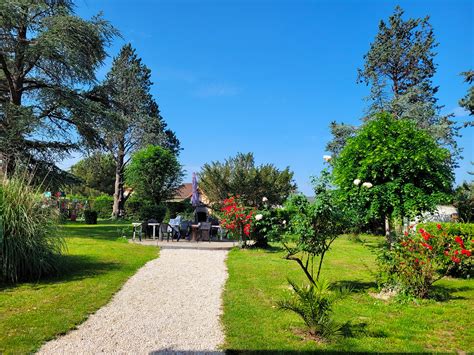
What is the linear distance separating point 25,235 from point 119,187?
28.5 meters

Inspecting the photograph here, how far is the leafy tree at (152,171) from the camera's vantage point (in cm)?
2331

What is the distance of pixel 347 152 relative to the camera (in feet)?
25.9

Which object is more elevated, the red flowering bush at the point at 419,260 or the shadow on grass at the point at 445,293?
the red flowering bush at the point at 419,260

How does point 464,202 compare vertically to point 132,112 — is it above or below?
below

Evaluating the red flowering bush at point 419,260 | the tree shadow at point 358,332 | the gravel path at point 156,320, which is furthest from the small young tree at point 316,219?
the gravel path at point 156,320

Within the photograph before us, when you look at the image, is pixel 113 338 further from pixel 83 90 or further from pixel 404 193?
pixel 83 90

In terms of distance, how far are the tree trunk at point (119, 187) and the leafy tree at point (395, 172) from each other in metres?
28.7

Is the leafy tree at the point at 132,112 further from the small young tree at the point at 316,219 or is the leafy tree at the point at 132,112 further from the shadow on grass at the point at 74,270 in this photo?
the small young tree at the point at 316,219

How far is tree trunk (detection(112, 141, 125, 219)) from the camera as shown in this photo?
32.9 meters

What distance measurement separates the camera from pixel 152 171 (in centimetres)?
2334

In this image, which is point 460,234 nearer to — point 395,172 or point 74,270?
point 395,172

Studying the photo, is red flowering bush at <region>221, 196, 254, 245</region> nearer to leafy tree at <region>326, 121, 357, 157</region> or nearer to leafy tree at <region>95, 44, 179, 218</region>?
leafy tree at <region>326, 121, 357, 157</region>

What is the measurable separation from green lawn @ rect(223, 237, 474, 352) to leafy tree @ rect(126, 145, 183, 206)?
54.6 feet

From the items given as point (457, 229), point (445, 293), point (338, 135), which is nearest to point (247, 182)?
point (338, 135)
